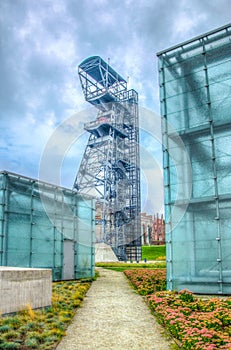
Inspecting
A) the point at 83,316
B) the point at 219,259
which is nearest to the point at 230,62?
the point at 219,259

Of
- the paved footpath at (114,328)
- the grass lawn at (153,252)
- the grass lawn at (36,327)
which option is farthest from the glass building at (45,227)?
the grass lawn at (153,252)

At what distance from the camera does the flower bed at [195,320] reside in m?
6.52

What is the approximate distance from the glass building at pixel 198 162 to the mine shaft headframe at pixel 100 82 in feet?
133

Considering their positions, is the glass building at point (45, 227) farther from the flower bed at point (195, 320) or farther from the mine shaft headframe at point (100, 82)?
the mine shaft headframe at point (100, 82)

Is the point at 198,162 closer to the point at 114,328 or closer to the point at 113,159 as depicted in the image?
the point at 114,328

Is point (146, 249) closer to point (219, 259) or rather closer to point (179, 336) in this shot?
point (219, 259)

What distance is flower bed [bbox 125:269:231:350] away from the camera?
6.52 meters

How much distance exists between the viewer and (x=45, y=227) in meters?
20.3

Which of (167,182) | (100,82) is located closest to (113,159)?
(100,82)

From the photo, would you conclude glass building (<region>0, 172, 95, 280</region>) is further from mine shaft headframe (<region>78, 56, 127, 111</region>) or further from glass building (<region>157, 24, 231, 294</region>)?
mine shaft headframe (<region>78, 56, 127, 111</region>)

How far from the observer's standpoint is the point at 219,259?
13414mm

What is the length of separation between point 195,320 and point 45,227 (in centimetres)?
1350

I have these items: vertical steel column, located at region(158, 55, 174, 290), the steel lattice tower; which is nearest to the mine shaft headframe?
the steel lattice tower

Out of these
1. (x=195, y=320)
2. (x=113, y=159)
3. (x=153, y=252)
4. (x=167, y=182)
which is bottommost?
(x=153, y=252)
